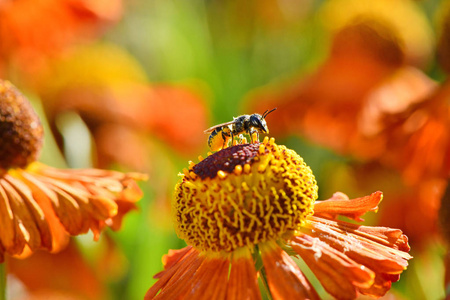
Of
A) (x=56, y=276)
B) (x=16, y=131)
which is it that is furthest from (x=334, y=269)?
(x=56, y=276)

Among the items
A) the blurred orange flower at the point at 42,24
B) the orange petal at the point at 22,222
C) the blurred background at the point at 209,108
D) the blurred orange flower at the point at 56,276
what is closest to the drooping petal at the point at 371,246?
the orange petal at the point at 22,222

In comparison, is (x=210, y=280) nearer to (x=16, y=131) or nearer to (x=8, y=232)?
(x=8, y=232)

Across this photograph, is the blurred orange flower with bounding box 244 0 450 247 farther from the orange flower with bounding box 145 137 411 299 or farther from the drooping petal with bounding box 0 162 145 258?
the drooping petal with bounding box 0 162 145 258

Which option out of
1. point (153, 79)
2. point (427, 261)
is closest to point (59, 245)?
point (427, 261)

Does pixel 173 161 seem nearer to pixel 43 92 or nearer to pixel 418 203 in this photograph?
pixel 43 92

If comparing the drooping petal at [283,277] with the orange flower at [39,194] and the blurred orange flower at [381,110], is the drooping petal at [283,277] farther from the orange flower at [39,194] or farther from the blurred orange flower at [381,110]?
the blurred orange flower at [381,110]
